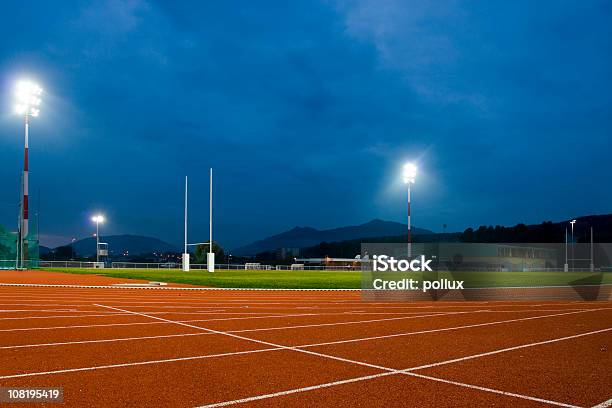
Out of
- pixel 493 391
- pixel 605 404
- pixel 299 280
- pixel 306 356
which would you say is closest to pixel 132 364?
pixel 306 356

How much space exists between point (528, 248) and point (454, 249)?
13.8 m

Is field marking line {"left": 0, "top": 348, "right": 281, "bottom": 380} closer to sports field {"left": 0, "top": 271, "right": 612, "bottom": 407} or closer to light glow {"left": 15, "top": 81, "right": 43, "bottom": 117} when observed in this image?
sports field {"left": 0, "top": 271, "right": 612, "bottom": 407}

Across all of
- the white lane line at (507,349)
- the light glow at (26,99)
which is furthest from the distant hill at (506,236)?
the white lane line at (507,349)

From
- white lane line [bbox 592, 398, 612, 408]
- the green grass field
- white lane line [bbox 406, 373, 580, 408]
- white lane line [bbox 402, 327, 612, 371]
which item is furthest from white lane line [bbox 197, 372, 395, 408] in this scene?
the green grass field

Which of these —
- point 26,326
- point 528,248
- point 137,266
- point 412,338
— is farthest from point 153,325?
point 528,248

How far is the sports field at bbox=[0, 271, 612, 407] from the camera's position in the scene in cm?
551

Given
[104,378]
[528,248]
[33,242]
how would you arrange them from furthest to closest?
[528,248], [33,242], [104,378]

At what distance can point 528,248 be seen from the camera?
80750mm

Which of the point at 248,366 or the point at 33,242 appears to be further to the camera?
the point at 33,242

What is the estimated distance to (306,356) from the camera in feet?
24.8

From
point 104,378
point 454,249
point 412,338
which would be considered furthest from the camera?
point 454,249

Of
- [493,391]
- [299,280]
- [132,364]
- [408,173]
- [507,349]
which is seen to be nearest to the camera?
[493,391]

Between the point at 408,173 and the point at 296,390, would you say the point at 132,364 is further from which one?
the point at 408,173

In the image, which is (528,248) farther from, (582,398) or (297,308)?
(582,398)
